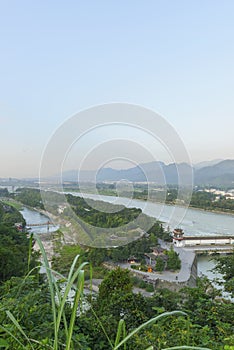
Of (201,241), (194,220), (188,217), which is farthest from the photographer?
(188,217)

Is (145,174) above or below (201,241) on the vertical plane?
above

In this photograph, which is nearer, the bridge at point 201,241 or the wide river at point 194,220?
the wide river at point 194,220

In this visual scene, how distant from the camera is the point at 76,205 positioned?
2.64 meters

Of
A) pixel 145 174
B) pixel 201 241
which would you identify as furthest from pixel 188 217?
pixel 145 174

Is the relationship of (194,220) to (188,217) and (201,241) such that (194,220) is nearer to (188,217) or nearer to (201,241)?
(188,217)

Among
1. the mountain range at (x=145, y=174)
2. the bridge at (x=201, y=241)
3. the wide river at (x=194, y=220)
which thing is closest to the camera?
the mountain range at (x=145, y=174)

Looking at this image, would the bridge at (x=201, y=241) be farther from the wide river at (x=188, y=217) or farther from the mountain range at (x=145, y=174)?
the mountain range at (x=145, y=174)

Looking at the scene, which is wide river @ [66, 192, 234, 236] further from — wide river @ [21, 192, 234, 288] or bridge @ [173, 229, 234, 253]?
bridge @ [173, 229, 234, 253]

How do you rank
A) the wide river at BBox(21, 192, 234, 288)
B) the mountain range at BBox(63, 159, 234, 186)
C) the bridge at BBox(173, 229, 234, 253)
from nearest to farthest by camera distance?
1. the mountain range at BBox(63, 159, 234, 186)
2. the wide river at BBox(21, 192, 234, 288)
3. the bridge at BBox(173, 229, 234, 253)

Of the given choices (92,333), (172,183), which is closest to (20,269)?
(172,183)

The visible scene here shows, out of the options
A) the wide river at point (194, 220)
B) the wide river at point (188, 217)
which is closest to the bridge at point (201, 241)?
the wide river at point (188, 217)

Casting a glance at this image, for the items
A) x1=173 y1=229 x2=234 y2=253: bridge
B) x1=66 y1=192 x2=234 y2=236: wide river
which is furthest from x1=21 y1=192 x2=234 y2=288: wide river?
x1=173 y1=229 x2=234 y2=253: bridge

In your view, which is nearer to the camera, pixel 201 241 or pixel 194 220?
pixel 201 241

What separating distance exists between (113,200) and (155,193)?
49 cm
